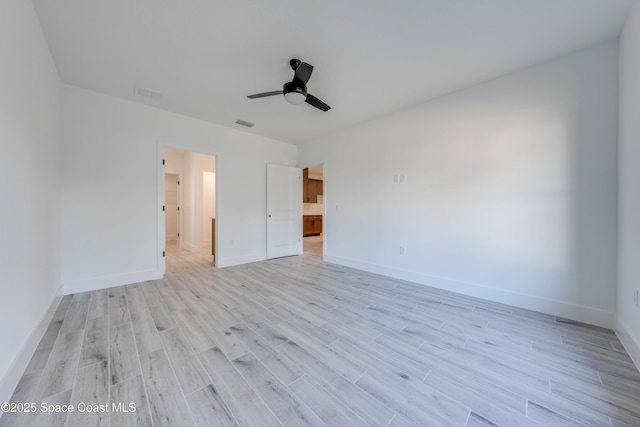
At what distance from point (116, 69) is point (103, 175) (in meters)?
1.40

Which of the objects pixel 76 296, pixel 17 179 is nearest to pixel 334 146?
pixel 17 179

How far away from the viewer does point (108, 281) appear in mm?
3082

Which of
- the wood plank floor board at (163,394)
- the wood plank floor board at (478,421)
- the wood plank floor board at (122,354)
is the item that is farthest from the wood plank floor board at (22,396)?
the wood plank floor board at (478,421)

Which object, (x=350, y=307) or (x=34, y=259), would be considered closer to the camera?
(x=34, y=259)

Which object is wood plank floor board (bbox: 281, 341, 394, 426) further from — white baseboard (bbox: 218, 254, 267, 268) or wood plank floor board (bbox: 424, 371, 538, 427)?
white baseboard (bbox: 218, 254, 267, 268)

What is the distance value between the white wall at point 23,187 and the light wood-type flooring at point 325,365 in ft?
0.80

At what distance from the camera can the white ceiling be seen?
68.7 inches

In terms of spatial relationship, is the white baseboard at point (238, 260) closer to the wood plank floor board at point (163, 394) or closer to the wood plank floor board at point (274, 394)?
the wood plank floor board at point (163, 394)

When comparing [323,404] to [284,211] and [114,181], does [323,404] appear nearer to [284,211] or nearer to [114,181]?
[114,181]

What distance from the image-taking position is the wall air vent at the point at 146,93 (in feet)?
9.55

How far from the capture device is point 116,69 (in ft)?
8.20

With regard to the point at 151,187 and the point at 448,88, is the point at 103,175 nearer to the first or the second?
the point at 151,187

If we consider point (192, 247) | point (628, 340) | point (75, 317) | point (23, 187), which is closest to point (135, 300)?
point (75, 317)

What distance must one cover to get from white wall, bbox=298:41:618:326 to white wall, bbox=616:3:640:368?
147 mm
